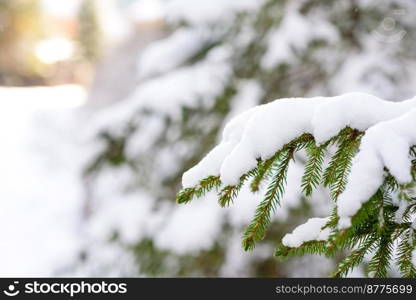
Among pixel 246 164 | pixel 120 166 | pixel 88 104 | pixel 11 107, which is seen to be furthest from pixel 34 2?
pixel 246 164

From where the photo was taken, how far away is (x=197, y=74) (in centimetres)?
416

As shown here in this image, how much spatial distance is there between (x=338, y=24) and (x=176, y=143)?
1.80 m

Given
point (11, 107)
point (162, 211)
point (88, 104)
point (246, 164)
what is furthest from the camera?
point (11, 107)

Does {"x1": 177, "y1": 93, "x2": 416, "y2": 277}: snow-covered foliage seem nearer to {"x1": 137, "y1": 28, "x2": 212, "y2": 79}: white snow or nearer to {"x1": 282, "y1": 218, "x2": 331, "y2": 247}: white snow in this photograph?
{"x1": 282, "y1": 218, "x2": 331, "y2": 247}: white snow

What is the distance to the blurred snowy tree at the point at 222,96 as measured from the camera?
376 cm

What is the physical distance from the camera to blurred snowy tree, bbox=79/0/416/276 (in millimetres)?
3756

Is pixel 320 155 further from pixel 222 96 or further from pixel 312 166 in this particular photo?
pixel 222 96

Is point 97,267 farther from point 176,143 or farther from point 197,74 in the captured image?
point 197,74

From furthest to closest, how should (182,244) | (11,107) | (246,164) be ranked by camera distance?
(11,107)
(182,244)
(246,164)

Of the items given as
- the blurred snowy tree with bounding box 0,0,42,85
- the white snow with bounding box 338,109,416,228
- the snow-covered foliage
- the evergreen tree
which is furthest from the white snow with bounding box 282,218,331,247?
the evergreen tree

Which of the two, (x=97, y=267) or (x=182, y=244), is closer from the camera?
(x=182, y=244)

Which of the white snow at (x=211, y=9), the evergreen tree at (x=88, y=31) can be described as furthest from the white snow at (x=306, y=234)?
the evergreen tree at (x=88, y=31)

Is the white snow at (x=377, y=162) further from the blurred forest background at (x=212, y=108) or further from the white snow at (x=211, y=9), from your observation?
the white snow at (x=211, y=9)

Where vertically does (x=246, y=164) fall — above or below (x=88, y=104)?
below
